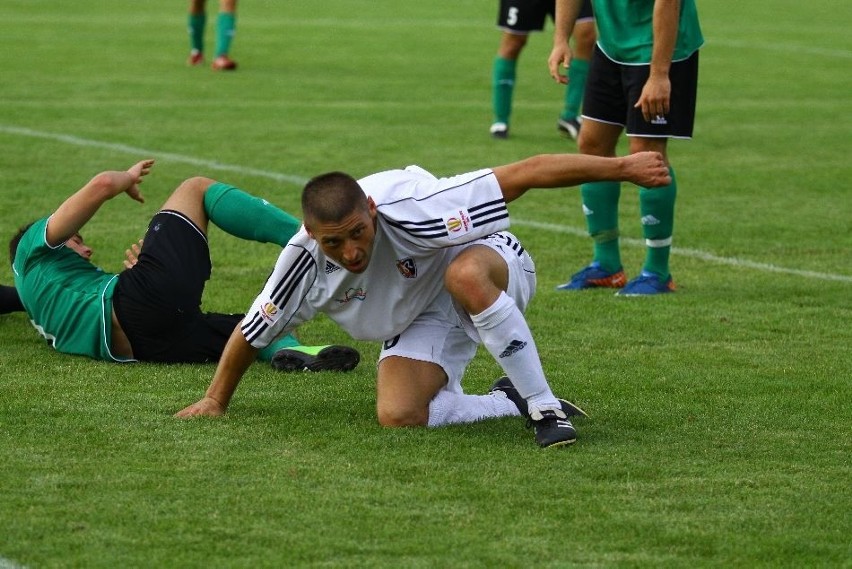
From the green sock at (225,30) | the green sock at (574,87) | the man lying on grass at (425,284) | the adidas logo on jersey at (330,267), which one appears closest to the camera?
the man lying on grass at (425,284)

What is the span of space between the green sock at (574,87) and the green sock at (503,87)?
0.46 metres

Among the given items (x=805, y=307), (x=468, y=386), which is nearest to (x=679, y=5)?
(x=805, y=307)

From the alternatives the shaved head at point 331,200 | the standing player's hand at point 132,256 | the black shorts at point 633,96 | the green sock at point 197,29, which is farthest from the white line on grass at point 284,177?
the green sock at point 197,29

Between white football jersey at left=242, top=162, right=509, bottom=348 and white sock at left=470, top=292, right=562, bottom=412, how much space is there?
0.81 feet

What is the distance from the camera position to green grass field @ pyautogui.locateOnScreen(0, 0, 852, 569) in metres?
4.01

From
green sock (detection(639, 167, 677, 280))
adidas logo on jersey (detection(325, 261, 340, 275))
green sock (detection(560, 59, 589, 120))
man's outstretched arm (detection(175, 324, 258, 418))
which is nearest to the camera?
adidas logo on jersey (detection(325, 261, 340, 275))

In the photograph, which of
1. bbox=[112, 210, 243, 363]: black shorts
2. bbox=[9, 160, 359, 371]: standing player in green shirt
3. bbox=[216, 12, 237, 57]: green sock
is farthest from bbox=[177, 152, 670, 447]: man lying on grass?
bbox=[216, 12, 237, 57]: green sock

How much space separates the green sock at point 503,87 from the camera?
41.2ft

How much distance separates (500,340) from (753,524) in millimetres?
1081

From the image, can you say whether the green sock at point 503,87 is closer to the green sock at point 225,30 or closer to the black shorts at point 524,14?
the black shorts at point 524,14

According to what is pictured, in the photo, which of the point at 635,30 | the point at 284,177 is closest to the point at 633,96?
the point at 635,30

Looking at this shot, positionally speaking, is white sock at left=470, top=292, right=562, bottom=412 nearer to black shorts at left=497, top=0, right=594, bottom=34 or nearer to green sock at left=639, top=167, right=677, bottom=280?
green sock at left=639, top=167, right=677, bottom=280

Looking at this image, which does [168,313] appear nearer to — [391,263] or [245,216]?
[245,216]

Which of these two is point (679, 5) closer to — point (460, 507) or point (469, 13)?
point (460, 507)
